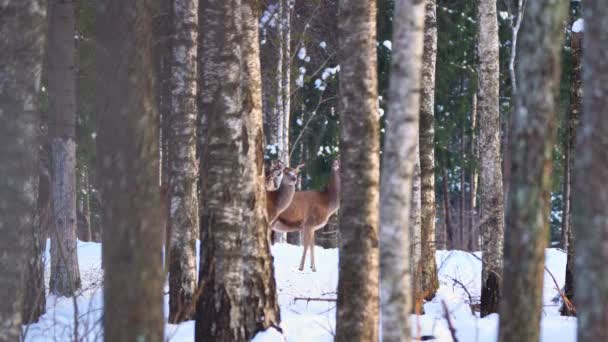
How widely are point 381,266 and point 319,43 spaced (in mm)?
18499

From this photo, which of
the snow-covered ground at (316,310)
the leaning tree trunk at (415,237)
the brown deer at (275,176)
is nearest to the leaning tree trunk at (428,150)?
the snow-covered ground at (316,310)

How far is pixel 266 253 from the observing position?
8195 mm

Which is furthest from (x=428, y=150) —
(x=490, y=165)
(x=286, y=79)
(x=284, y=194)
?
(x=286, y=79)

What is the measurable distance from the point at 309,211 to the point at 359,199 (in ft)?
34.3

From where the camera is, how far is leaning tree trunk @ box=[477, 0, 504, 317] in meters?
10.7

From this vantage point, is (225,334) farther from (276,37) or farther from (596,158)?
(276,37)

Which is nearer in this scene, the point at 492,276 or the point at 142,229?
the point at 142,229

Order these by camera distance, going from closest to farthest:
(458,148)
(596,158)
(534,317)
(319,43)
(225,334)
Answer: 1. (596,158)
2. (534,317)
3. (225,334)
4. (319,43)
5. (458,148)

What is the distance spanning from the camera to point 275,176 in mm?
17031

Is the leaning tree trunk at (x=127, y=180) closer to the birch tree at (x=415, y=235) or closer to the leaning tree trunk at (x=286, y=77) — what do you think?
the birch tree at (x=415, y=235)

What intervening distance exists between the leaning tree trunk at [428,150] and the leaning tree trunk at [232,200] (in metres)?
4.05

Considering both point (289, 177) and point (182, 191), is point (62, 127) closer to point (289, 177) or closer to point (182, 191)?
point (182, 191)

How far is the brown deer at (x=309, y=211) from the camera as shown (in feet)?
56.0

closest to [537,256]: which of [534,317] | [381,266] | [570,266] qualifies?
[534,317]
